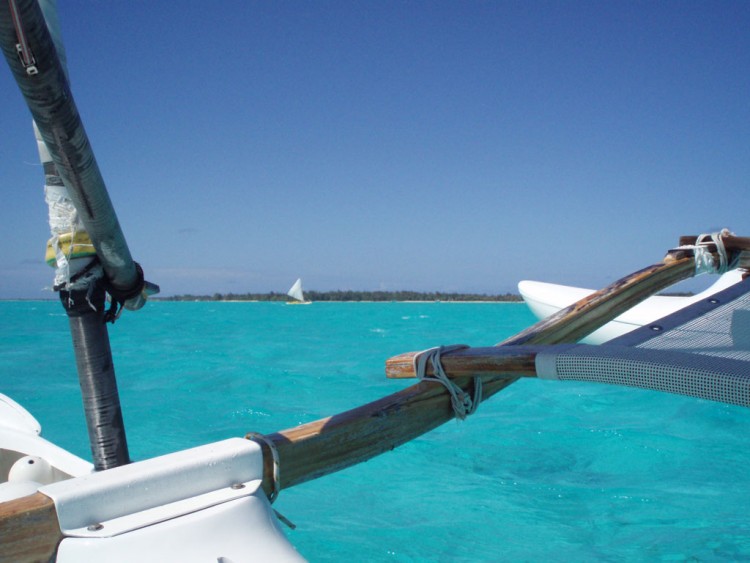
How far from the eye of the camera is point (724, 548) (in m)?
2.78

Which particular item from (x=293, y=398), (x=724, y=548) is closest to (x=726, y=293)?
(x=724, y=548)

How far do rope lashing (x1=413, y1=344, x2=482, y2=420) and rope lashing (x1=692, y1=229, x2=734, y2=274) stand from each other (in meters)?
1.44

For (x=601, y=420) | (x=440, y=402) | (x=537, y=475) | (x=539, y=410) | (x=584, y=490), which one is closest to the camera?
(x=440, y=402)

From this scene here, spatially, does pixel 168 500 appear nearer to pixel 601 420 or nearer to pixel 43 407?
pixel 601 420

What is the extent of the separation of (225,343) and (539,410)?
9788mm

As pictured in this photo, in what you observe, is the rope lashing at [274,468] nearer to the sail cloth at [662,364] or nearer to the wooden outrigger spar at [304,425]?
the wooden outrigger spar at [304,425]

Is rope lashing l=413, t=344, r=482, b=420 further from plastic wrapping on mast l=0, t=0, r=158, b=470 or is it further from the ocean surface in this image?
the ocean surface

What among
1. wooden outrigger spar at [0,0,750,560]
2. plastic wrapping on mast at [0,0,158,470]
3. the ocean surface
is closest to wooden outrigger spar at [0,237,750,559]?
wooden outrigger spar at [0,0,750,560]

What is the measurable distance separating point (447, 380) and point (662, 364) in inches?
22.6

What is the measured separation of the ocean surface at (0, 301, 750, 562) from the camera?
295 centimetres

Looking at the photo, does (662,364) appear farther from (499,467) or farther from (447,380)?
(499,467)

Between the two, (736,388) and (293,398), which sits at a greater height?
(736,388)

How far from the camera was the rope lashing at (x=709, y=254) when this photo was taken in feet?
8.26

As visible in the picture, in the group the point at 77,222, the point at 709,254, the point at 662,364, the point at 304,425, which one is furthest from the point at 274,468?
the point at 709,254
